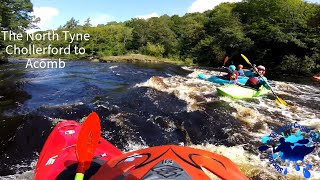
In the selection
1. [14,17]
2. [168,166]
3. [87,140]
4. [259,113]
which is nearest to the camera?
[168,166]

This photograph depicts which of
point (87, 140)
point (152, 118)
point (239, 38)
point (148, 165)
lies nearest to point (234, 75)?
point (152, 118)

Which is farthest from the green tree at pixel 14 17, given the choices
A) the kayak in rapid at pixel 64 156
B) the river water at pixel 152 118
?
the kayak in rapid at pixel 64 156

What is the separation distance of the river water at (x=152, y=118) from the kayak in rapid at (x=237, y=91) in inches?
8.4

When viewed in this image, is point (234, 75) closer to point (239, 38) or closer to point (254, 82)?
point (254, 82)

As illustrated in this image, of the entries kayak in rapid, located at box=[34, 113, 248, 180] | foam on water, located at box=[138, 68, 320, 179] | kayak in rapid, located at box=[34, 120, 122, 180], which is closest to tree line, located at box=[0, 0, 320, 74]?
foam on water, located at box=[138, 68, 320, 179]

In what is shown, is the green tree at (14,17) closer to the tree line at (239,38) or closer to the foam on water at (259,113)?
the tree line at (239,38)

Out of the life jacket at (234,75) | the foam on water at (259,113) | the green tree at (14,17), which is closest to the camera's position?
the foam on water at (259,113)

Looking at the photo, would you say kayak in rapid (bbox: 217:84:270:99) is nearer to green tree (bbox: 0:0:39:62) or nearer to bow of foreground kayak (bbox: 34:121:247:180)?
bow of foreground kayak (bbox: 34:121:247:180)

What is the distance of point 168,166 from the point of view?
1.47 m

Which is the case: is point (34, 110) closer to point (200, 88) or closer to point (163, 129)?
point (163, 129)

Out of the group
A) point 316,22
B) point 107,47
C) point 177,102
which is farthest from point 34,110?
point 107,47

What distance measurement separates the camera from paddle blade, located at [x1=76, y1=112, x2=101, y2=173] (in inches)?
83.5

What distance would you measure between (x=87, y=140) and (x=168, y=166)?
908 millimetres

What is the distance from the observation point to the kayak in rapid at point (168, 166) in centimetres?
142
